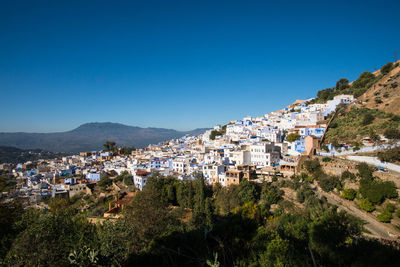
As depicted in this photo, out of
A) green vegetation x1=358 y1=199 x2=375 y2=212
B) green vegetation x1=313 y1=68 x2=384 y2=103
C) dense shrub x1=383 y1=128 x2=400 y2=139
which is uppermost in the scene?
green vegetation x1=313 y1=68 x2=384 y2=103

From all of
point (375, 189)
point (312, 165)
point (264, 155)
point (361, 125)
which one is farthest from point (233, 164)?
point (361, 125)

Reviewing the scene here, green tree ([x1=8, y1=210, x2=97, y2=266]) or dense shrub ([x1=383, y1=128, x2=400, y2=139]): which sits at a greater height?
dense shrub ([x1=383, y1=128, x2=400, y2=139])

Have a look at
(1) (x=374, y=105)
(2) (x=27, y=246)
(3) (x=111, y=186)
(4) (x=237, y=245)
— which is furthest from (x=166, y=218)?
(1) (x=374, y=105)

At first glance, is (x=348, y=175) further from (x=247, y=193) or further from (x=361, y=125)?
(x=361, y=125)

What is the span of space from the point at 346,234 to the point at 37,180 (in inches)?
1739

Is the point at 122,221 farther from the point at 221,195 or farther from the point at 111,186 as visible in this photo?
the point at 111,186

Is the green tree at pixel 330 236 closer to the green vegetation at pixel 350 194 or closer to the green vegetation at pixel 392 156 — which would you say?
the green vegetation at pixel 350 194

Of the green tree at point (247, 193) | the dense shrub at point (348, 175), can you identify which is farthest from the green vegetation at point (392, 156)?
the green tree at point (247, 193)

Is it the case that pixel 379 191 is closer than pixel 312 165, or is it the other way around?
pixel 379 191

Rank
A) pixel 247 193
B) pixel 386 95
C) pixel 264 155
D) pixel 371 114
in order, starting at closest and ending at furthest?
pixel 247 193 < pixel 264 155 < pixel 371 114 < pixel 386 95

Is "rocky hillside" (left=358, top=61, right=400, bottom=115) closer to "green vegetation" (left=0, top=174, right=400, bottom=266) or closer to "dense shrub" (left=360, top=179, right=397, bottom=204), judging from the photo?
"dense shrub" (left=360, top=179, right=397, bottom=204)

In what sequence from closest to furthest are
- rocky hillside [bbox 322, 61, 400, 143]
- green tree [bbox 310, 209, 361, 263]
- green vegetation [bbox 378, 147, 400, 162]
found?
green tree [bbox 310, 209, 361, 263]
green vegetation [bbox 378, 147, 400, 162]
rocky hillside [bbox 322, 61, 400, 143]

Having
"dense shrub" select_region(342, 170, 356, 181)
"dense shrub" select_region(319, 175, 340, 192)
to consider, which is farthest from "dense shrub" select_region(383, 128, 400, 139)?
"dense shrub" select_region(319, 175, 340, 192)

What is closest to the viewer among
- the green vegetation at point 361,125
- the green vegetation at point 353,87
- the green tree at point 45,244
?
the green tree at point 45,244
